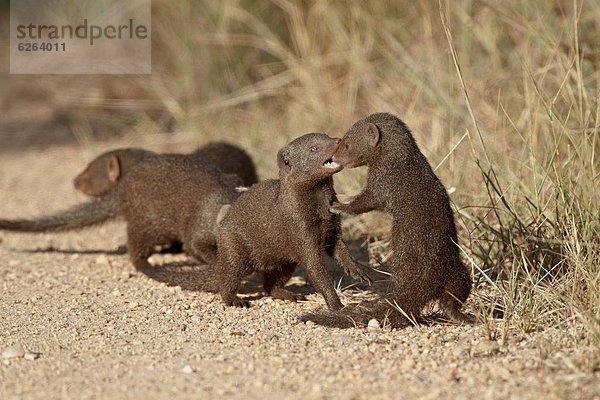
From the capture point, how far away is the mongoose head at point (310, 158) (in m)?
4.29

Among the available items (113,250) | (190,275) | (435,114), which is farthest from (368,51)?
(190,275)

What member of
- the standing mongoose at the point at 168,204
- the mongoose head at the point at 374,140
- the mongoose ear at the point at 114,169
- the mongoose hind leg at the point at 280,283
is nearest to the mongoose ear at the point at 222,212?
the standing mongoose at the point at 168,204

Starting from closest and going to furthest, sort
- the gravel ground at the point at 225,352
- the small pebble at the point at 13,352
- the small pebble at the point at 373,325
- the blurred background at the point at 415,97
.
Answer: the gravel ground at the point at 225,352 → the small pebble at the point at 13,352 → the small pebble at the point at 373,325 → the blurred background at the point at 415,97

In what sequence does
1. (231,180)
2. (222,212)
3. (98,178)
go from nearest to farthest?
1. (222,212)
2. (231,180)
3. (98,178)

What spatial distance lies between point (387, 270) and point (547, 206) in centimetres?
90

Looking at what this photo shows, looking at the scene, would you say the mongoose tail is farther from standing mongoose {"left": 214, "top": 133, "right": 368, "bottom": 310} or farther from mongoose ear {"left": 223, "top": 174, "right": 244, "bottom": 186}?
standing mongoose {"left": 214, "top": 133, "right": 368, "bottom": 310}

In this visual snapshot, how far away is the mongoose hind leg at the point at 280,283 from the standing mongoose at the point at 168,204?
18.6 inches

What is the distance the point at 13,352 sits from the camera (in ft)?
12.1

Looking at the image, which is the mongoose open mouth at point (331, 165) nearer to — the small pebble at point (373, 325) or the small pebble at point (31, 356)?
the small pebble at point (373, 325)

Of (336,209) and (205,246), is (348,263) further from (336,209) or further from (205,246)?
(205,246)

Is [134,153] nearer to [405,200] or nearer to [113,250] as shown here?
[113,250]

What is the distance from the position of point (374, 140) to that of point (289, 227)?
2.14ft

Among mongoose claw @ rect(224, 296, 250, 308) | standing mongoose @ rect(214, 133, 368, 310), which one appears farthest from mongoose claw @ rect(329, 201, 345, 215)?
mongoose claw @ rect(224, 296, 250, 308)

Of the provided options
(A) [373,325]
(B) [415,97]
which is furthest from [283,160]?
(B) [415,97]
